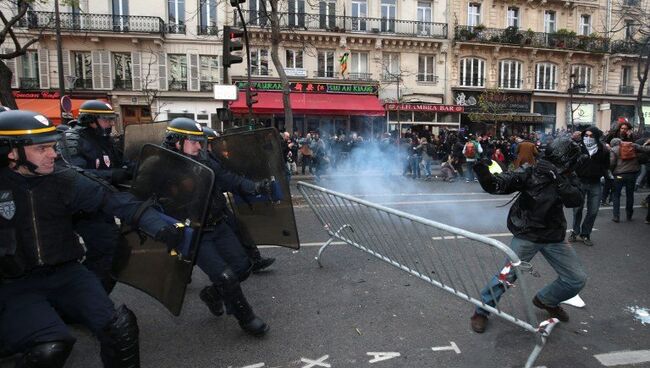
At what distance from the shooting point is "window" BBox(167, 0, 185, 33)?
78.2ft

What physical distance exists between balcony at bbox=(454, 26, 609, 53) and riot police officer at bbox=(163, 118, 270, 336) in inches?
1049

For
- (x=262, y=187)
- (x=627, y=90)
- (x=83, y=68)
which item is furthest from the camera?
(x=627, y=90)

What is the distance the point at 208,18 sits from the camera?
2425cm

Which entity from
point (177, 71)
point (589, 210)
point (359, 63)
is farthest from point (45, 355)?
point (359, 63)

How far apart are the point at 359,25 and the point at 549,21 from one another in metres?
13.9

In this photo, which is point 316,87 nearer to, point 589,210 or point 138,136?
point 589,210

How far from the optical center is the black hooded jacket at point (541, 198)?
11.3ft

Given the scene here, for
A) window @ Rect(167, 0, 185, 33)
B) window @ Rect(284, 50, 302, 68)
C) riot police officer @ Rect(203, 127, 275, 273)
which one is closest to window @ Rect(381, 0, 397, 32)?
window @ Rect(284, 50, 302, 68)

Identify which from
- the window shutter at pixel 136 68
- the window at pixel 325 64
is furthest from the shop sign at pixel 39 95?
the window at pixel 325 64

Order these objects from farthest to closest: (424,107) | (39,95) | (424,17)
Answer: (424,17)
(424,107)
(39,95)

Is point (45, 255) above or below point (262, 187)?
below

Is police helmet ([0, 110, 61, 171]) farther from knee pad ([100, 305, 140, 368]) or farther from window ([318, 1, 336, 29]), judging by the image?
window ([318, 1, 336, 29])

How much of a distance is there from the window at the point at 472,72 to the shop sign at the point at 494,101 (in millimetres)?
835

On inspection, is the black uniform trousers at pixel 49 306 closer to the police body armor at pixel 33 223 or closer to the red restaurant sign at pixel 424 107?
the police body armor at pixel 33 223
